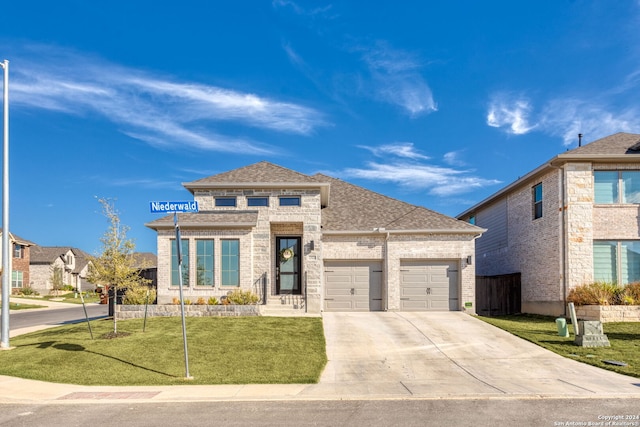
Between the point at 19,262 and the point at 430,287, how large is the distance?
50.1 meters

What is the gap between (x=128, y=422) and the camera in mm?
8031

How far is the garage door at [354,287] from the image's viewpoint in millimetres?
22078

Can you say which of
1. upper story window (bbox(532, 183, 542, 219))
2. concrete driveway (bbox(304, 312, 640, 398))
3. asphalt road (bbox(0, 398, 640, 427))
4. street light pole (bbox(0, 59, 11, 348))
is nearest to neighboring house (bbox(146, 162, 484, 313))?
concrete driveway (bbox(304, 312, 640, 398))

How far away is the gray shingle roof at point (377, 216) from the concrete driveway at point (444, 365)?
469 cm

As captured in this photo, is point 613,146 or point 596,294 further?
point 613,146

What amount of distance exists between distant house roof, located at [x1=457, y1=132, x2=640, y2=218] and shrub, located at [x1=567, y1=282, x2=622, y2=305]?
4947 millimetres

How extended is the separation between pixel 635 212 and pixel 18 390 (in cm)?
2169

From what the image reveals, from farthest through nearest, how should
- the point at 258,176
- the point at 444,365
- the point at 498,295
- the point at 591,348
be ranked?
the point at 498,295
the point at 258,176
the point at 591,348
the point at 444,365

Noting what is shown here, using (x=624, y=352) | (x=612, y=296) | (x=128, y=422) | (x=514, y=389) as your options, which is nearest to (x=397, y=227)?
(x=612, y=296)

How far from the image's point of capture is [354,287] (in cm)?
2212

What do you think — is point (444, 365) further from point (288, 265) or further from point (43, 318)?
point (43, 318)

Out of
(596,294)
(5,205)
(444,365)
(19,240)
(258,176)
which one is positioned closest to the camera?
(444,365)

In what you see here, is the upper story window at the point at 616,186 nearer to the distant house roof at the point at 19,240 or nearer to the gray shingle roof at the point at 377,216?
the gray shingle roof at the point at 377,216

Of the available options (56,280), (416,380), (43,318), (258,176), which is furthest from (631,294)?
(56,280)
